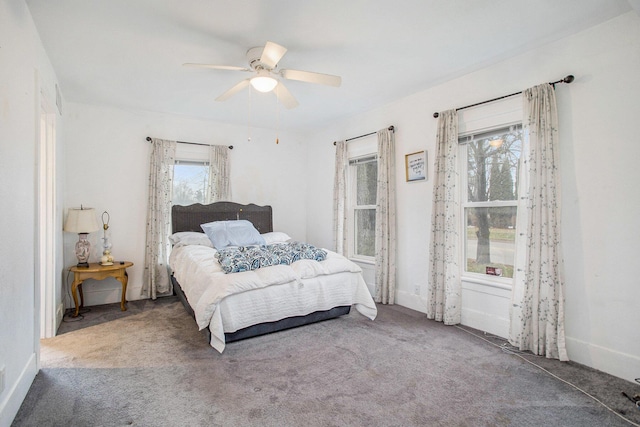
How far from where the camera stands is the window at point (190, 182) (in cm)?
484

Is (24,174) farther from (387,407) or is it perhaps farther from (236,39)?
(387,407)

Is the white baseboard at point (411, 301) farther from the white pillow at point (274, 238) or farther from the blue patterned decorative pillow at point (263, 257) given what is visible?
the white pillow at point (274, 238)

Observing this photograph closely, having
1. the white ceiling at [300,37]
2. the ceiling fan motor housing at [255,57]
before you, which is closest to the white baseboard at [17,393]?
the white ceiling at [300,37]

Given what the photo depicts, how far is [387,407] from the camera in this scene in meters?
2.01

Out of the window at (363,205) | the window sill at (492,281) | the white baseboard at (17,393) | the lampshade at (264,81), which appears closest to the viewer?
the white baseboard at (17,393)

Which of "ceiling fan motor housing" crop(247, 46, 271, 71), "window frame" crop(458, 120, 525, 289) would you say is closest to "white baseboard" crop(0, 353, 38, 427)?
"ceiling fan motor housing" crop(247, 46, 271, 71)

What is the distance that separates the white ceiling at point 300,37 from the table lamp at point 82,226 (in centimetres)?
139

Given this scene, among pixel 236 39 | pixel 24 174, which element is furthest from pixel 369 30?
pixel 24 174

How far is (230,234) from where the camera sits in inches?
171

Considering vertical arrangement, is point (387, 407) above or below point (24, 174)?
below

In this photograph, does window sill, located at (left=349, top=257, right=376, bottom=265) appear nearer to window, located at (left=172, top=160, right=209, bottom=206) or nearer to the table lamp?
window, located at (left=172, top=160, right=209, bottom=206)

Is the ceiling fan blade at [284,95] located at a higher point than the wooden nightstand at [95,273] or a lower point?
higher

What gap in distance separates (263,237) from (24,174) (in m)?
2.91

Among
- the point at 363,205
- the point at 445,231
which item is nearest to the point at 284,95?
the point at 445,231
